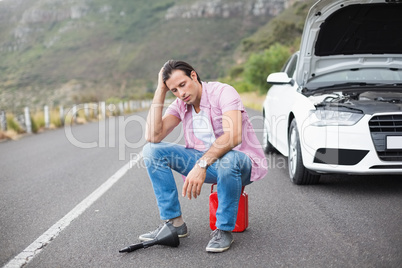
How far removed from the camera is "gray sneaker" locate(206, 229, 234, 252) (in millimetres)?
3293

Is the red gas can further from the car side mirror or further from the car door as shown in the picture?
the car side mirror

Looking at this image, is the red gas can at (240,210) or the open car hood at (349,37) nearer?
the red gas can at (240,210)

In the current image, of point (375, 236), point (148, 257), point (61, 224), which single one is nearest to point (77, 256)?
point (148, 257)

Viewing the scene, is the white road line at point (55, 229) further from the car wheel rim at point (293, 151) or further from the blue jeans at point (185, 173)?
the car wheel rim at point (293, 151)

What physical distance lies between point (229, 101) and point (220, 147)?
1.20 ft

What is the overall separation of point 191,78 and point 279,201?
1918 millimetres

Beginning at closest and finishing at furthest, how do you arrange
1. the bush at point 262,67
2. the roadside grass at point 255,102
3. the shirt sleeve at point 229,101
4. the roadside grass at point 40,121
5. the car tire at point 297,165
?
the shirt sleeve at point 229,101 → the car tire at point 297,165 → the roadside grass at point 40,121 → the roadside grass at point 255,102 → the bush at point 262,67

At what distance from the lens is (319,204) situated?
4.58 meters

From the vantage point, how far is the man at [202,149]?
336 centimetres

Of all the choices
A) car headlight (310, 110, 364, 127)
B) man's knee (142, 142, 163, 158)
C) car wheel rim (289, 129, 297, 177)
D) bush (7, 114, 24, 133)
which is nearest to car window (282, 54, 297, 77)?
car wheel rim (289, 129, 297, 177)

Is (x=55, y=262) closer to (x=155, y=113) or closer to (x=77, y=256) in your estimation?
(x=77, y=256)

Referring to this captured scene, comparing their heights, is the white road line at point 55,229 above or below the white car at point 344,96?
below

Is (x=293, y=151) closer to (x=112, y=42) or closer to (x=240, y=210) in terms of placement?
(x=240, y=210)

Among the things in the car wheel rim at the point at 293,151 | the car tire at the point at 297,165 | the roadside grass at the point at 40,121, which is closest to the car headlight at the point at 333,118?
the car tire at the point at 297,165
